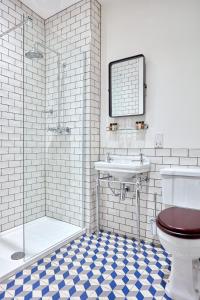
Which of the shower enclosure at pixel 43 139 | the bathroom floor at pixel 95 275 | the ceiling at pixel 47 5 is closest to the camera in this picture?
the bathroom floor at pixel 95 275

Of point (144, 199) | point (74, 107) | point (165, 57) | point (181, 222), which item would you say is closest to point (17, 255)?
point (144, 199)

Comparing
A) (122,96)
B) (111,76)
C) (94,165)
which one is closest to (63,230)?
(94,165)

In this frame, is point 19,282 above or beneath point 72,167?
beneath

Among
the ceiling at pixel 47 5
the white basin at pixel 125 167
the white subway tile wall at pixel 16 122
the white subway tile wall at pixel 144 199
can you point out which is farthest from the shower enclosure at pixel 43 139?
the white basin at pixel 125 167

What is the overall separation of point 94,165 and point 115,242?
0.84 meters

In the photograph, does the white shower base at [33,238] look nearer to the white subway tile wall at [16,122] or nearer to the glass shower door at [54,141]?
the glass shower door at [54,141]

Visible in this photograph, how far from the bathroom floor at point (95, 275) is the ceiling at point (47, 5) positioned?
2718 mm

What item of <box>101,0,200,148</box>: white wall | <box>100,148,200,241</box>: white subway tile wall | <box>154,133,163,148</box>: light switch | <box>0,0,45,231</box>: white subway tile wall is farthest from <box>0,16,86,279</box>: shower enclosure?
<box>154,133,163,148</box>: light switch

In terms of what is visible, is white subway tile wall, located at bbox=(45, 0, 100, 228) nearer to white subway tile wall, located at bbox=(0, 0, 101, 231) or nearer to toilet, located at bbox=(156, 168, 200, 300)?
white subway tile wall, located at bbox=(0, 0, 101, 231)

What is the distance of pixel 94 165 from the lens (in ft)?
7.59

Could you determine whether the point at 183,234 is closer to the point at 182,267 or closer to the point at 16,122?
the point at 182,267

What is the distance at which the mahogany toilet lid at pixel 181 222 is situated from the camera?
1.28 meters

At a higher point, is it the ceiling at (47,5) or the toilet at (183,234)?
the ceiling at (47,5)

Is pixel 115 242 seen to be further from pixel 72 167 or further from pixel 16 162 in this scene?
pixel 16 162
